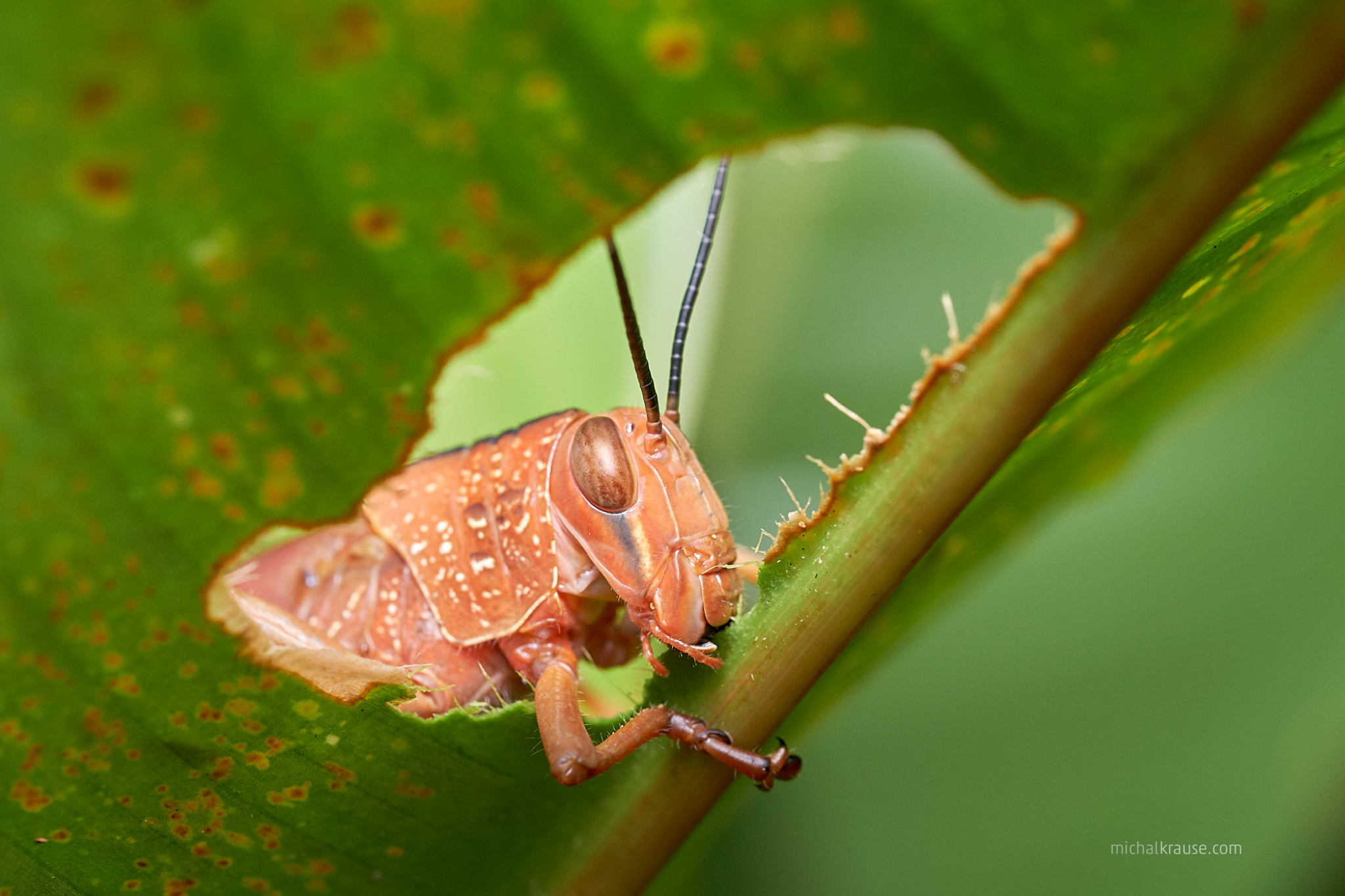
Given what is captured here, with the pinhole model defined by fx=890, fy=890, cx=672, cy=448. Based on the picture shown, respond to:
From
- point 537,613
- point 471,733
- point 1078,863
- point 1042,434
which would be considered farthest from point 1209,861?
point 471,733

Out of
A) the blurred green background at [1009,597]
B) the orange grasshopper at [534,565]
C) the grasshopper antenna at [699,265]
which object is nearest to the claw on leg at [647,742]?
the orange grasshopper at [534,565]

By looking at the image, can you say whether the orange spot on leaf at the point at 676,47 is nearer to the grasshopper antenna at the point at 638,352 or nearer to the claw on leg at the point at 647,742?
the grasshopper antenna at the point at 638,352

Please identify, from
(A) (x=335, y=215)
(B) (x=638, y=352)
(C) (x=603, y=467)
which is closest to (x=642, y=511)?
(C) (x=603, y=467)

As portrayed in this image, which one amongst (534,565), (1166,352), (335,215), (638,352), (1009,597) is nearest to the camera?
(335,215)

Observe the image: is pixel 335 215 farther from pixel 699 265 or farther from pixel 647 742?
pixel 699 265

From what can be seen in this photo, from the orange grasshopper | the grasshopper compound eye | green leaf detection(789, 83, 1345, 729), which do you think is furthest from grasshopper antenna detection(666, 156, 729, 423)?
green leaf detection(789, 83, 1345, 729)

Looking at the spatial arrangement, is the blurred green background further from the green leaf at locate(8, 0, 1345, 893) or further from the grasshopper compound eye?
the green leaf at locate(8, 0, 1345, 893)

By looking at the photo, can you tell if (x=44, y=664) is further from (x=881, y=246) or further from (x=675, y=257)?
(x=881, y=246)
